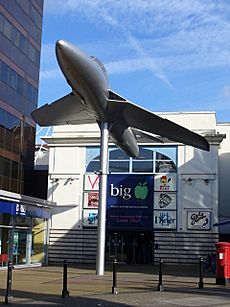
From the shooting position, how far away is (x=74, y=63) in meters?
22.0

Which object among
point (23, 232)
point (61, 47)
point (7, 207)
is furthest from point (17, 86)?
point (61, 47)

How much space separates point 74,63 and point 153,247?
19.8 meters

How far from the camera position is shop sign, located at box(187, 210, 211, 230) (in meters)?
37.1

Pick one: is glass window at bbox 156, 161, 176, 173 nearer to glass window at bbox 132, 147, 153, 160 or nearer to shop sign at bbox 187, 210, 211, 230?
glass window at bbox 132, 147, 153, 160

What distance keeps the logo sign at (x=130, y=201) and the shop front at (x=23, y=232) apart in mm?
5640

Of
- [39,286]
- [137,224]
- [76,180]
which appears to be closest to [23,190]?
[76,180]

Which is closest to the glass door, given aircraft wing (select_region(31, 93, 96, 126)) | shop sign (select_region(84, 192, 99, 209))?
shop sign (select_region(84, 192, 99, 209))

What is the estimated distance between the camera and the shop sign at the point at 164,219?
1481 inches

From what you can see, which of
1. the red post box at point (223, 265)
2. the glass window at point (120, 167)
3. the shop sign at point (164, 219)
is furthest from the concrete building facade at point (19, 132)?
the red post box at point (223, 265)

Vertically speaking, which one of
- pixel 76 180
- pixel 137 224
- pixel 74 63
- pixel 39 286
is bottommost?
pixel 39 286

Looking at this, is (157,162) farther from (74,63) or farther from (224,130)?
(74,63)

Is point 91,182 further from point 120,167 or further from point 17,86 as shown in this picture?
point 17,86

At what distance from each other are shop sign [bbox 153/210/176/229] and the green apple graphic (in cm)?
146

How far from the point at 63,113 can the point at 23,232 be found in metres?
8.09
